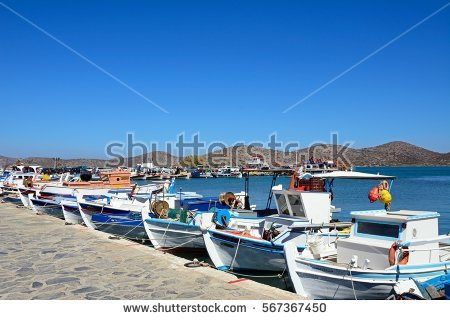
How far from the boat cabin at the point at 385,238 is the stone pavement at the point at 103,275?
9.07 feet

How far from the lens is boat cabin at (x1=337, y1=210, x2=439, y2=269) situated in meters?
9.48

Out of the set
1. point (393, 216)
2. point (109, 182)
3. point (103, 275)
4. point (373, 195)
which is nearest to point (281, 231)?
point (373, 195)

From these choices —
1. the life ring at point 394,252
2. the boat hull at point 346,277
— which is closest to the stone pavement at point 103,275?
the boat hull at point 346,277

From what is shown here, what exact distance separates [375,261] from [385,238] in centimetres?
61

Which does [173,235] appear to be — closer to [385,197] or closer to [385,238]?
[385,197]

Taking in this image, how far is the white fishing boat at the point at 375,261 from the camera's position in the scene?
29.2ft

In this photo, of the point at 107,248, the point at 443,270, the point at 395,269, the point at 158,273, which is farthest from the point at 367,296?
the point at 107,248

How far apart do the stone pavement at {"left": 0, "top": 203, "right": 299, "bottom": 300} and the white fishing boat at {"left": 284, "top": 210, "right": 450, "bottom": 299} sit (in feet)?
6.22

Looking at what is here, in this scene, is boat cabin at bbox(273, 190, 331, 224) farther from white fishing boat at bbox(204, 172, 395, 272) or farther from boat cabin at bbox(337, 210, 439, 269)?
boat cabin at bbox(337, 210, 439, 269)

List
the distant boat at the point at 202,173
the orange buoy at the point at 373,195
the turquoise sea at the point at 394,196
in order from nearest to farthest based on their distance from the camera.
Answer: the orange buoy at the point at 373,195
the turquoise sea at the point at 394,196
the distant boat at the point at 202,173

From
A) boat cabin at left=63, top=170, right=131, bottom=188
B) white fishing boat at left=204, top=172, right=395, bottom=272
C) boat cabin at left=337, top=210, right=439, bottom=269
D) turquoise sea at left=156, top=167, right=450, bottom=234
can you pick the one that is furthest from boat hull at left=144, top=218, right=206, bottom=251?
turquoise sea at left=156, top=167, right=450, bottom=234

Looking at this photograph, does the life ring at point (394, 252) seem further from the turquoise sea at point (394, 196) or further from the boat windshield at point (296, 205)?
the turquoise sea at point (394, 196)

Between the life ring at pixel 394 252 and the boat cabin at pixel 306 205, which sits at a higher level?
the boat cabin at pixel 306 205
